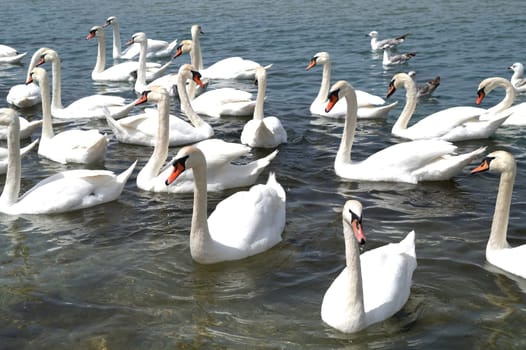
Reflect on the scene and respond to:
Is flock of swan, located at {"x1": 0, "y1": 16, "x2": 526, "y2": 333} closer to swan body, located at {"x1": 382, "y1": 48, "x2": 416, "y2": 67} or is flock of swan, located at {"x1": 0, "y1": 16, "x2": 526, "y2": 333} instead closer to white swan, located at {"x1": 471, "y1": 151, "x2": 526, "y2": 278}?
white swan, located at {"x1": 471, "y1": 151, "x2": 526, "y2": 278}

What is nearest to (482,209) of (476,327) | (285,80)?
(476,327)

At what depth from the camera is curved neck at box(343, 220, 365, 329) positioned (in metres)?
6.24

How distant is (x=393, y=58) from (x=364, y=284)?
13512 millimetres

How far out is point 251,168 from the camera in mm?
10547

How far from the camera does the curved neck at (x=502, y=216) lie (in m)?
7.93

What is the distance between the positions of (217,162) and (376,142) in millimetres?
3685

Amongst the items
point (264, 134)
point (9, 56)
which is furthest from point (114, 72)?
point (264, 134)

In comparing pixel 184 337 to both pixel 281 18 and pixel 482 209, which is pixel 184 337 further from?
pixel 281 18

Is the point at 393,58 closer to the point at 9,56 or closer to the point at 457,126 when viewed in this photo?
the point at 457,126

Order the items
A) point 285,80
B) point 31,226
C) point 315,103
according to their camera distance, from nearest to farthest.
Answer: point 31,226 < point 315,103 < point 285,80

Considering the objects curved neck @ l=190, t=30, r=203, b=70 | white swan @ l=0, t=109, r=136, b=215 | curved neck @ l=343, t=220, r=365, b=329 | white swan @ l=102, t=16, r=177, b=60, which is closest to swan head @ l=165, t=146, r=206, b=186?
curved neck @ l=343, t=220, r=365, b=329

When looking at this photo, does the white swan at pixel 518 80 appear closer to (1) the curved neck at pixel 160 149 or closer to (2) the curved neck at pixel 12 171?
(1) the curved neck at pixel 160 149

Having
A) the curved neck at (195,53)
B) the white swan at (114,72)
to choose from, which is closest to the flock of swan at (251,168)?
the curved neck at (195,53)

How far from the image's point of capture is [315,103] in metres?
15.1
